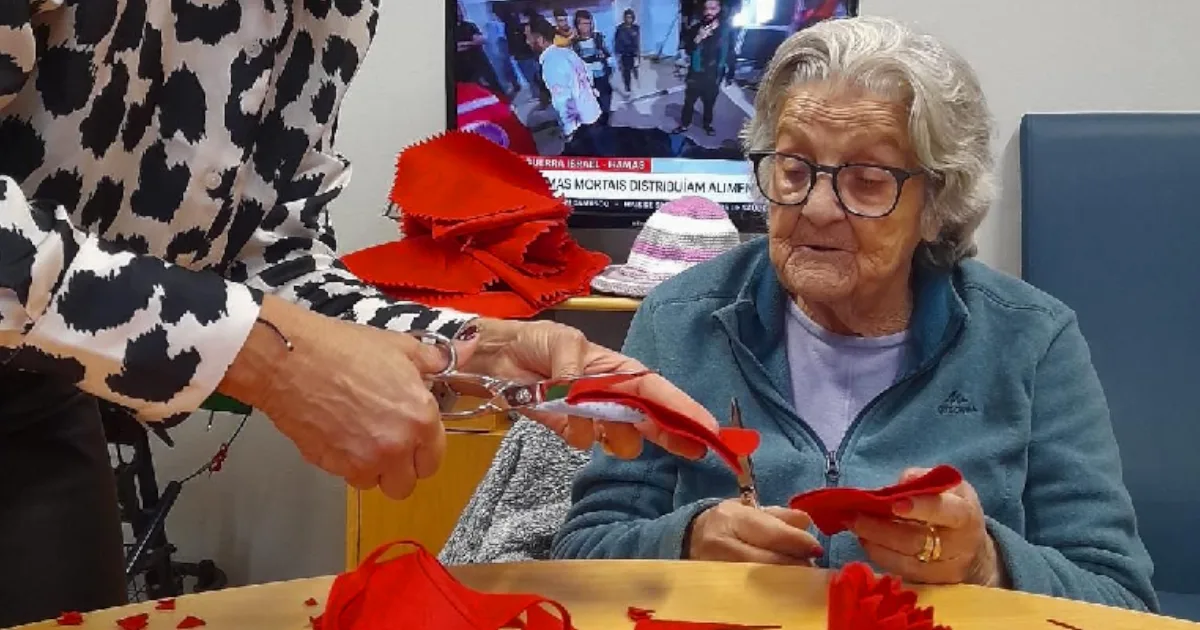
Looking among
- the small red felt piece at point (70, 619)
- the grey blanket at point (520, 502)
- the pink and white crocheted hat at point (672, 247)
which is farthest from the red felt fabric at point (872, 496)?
the pink and white crocheted hat at point (672, 247)

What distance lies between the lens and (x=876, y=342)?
4.67 ft

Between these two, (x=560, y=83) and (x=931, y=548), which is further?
(x=560, y=83)

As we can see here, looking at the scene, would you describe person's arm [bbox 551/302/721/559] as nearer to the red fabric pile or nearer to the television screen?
the red fabric pile

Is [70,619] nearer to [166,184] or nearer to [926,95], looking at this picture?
[166,184]

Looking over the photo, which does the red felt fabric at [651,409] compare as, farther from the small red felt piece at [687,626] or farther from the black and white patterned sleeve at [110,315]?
the black and white patterned sleeve at [110,315]

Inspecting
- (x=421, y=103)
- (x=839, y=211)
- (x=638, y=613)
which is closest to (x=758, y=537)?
(x=638, y=613)

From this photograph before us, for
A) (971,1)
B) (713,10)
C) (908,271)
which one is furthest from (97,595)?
(971,1)

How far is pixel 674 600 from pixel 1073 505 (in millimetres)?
583

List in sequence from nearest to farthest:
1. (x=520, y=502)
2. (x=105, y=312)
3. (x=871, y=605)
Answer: (x=105, y=312) < (x=871, y=605) < (x=520, y=502)

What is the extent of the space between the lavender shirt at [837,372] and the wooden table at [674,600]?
1.33ft

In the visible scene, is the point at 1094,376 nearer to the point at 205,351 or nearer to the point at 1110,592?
the point at 1110,592

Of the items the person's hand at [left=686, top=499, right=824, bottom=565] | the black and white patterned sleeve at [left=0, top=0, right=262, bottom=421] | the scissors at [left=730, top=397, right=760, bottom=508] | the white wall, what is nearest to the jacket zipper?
the scissors at [left=730, top=397, right=760, bottom=508]

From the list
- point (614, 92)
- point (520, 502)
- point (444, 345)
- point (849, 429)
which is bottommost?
point (520, 502)

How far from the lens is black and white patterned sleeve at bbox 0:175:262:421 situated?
699mm
